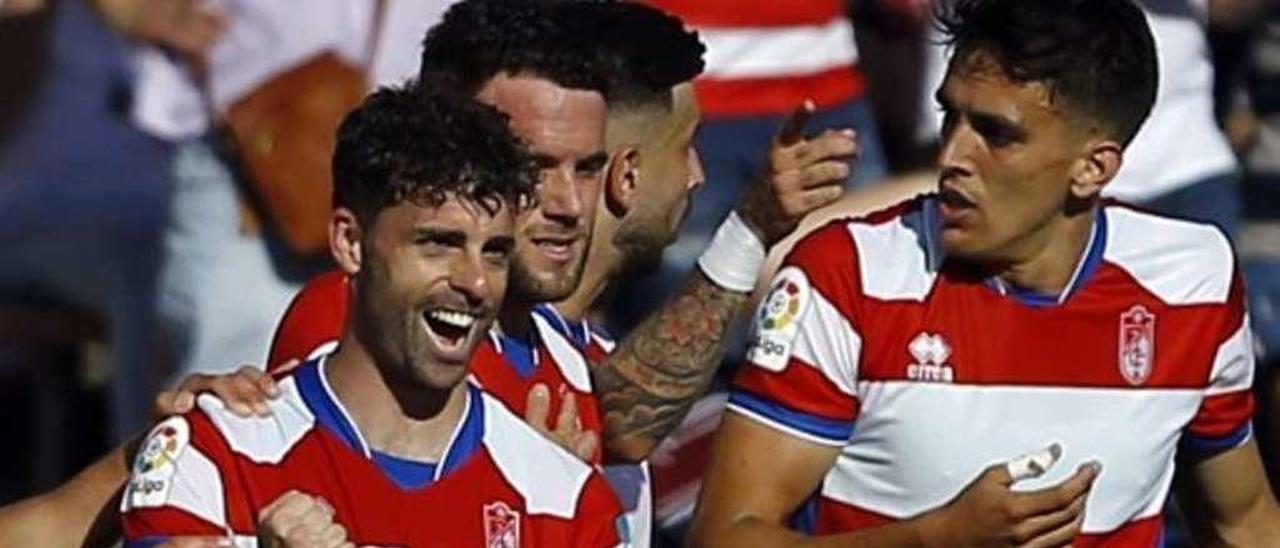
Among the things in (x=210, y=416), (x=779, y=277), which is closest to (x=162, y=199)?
(x=779, y=277)

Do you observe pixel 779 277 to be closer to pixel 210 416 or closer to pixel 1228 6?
pixel 210 416

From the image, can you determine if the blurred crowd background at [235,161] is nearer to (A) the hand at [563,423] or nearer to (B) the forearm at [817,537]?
(B) the forearm at [817,537]

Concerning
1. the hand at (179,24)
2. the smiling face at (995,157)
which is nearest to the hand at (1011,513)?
the smiling face at (995,157)

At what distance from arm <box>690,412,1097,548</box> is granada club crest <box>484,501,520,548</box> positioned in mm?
649

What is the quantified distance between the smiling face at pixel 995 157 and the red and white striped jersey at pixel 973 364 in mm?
83

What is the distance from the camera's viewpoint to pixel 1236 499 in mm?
6902

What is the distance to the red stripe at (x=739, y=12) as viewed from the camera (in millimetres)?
8703

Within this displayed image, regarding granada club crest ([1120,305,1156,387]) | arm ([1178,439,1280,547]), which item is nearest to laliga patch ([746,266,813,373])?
granada club crest ([1120,305,1156,387])

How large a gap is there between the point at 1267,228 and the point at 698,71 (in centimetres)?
270

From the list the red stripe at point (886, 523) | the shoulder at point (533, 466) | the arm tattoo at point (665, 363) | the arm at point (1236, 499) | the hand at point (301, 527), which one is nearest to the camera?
the hand at point (301, 527)

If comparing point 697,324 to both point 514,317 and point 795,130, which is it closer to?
point 795,130

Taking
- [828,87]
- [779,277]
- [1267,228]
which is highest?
[779,277]

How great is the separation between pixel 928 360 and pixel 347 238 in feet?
3.44

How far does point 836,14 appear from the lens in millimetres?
8898
